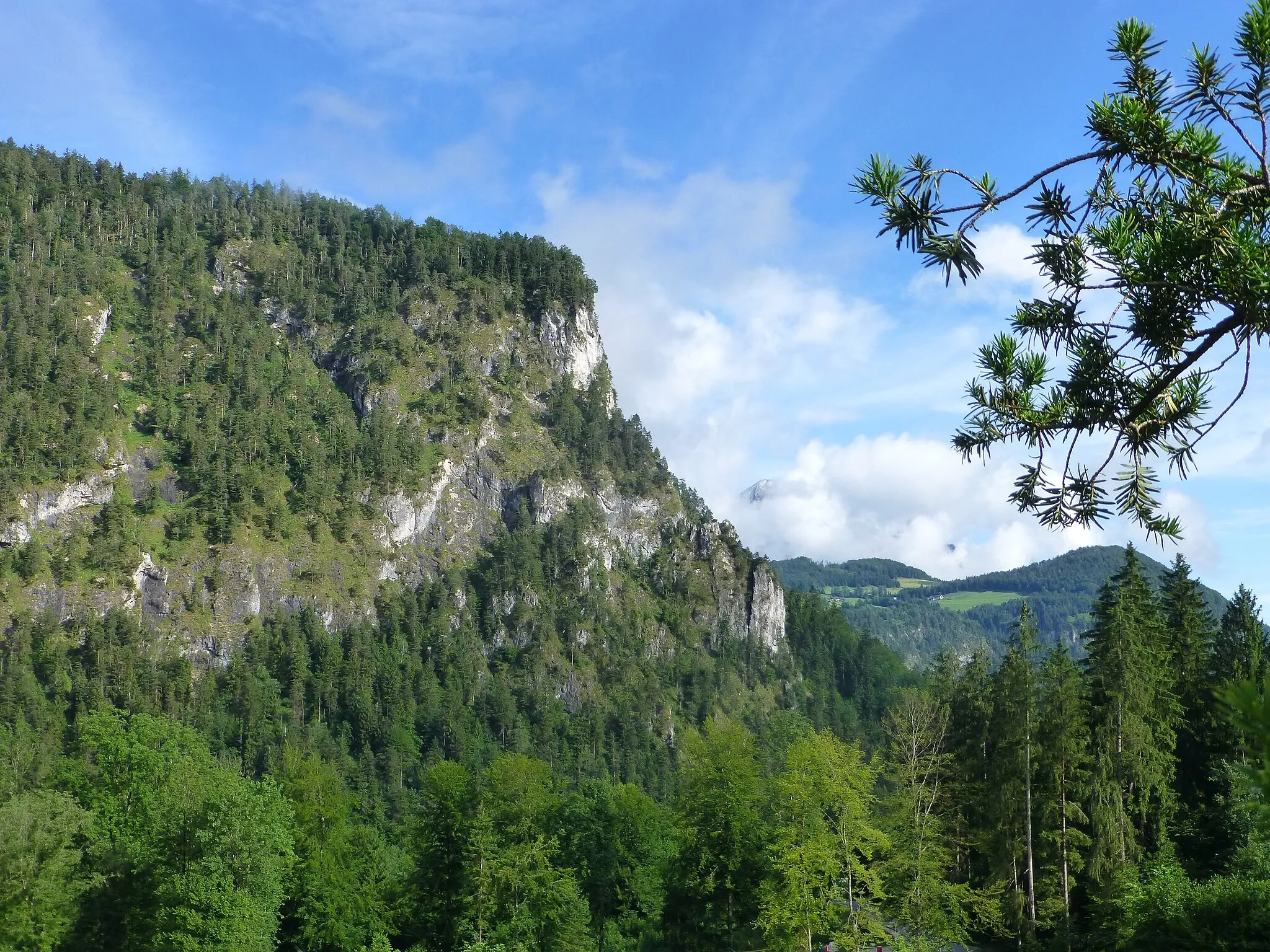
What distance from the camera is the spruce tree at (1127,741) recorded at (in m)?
28.0

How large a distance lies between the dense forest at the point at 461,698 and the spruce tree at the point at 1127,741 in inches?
6.7

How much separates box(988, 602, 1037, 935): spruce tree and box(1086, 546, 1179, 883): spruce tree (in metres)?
2.20

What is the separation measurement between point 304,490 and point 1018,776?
14577 cm

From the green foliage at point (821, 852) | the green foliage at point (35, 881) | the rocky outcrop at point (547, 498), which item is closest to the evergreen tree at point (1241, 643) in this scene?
the green foliage at point (821, 852)

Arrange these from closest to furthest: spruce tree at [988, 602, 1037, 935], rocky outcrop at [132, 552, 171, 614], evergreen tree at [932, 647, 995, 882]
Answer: spruce tree at [988, 602, 1037, 935] < evergreen tree at [932, 647, 995, 882] < rocky outcrop at [132, 552, 171, 614]

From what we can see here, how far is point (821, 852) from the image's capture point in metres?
25.3

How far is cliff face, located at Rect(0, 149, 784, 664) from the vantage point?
5172 inches

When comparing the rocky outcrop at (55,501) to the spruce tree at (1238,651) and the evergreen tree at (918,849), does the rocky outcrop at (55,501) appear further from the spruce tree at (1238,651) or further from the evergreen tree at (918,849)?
the spruce tree at (1238,651)

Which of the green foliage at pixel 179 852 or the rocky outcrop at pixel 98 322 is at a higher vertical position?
the rocky outcrop at pixel 98 322

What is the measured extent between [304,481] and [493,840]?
13814 cm

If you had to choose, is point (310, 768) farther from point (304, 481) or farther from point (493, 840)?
point (304, 481)

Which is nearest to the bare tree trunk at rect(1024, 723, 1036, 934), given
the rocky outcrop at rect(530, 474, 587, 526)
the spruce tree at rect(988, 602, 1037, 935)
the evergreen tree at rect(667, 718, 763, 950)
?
the spruce tree at rect(988, 602, 1037, 935)

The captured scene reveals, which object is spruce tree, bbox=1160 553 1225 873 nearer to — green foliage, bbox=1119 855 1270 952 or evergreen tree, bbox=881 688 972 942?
green foliage, bbox=1119 855 1270 952

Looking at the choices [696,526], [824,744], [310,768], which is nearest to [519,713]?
[696,526]
